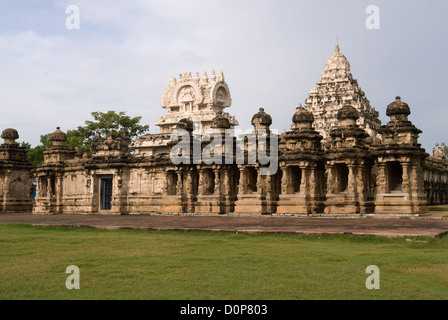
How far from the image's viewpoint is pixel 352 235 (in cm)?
1562

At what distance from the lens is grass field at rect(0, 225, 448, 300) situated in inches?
343

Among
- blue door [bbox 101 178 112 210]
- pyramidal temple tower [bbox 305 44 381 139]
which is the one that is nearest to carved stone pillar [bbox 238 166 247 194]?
blue door [bbox 101 178 112 210]

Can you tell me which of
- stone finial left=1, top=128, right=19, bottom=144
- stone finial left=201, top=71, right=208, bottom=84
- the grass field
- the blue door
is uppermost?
stone finial left=201, top=71, right=208, bottom=84

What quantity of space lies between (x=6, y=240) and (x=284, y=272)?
10.2 meters

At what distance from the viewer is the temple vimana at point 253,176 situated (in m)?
27.3

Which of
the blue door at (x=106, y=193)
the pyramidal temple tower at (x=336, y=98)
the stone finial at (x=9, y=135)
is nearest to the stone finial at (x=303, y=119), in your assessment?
the blue door at (x=106, y=193)

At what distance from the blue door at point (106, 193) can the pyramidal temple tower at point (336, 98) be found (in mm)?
28121

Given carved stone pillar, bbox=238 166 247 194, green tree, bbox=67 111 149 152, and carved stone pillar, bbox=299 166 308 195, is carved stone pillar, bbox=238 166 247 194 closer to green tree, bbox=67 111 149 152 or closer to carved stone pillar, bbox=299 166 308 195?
carved stone pillar, bbox=299 166 308 195

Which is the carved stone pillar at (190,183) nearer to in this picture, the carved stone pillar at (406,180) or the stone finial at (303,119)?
the stone finial at (303,119)

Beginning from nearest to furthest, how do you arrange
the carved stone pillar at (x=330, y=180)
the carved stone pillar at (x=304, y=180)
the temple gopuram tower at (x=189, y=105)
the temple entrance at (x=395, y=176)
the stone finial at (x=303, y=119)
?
the temple entrance at (x=395, y=176), the carved stone pillar at (x=330, y=180), the carved stone pillar at (x=304, y=180), the stone finial at (x=303, y=119), the temple gopuram tower at (x=189, y=105)

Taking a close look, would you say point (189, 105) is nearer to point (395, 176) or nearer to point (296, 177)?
point (296, 177)

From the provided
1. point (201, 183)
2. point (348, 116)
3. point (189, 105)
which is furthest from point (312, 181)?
point (189, 105)

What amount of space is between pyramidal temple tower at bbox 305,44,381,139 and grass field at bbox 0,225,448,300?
44.4 metres
